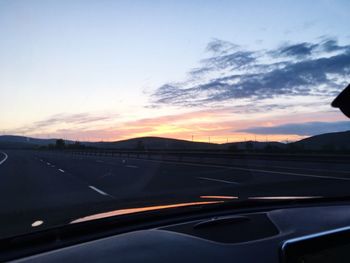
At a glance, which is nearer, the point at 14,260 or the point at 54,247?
the point at 14,260

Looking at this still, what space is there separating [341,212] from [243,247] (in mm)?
1198

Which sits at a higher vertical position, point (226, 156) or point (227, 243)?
point (226, 156)

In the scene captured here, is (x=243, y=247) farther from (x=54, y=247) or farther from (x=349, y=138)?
(x=349, y=138)

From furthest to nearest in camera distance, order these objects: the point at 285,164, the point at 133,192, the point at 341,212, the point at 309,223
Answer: the point at 285,164
the point at 133,192
the point at 341,212
the point at 309,223

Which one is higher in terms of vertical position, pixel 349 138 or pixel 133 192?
pixel 349 138

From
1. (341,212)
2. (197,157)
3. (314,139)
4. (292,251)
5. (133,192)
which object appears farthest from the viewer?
(314,139)

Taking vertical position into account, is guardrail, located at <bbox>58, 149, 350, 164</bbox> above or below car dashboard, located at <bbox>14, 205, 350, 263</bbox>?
above

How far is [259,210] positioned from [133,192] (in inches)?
511

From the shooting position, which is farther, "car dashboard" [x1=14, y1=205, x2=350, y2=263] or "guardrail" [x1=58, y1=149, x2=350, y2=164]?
"guardrail" [x1=58, y1=149, x2=350, y2=164]

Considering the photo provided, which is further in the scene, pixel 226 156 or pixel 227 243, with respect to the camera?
pixel 226 156

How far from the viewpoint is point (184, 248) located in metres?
2.58

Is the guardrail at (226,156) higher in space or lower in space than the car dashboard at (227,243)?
higher

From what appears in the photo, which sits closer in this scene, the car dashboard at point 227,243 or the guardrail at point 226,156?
the car dashboard at point 227,243

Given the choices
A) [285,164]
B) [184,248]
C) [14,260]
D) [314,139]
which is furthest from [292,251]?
[314,139]
